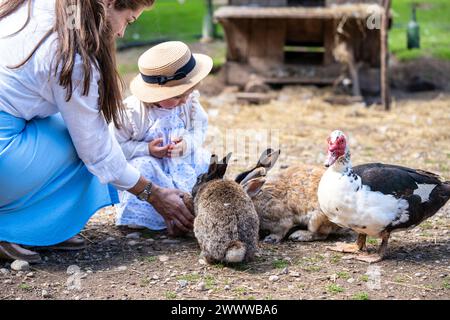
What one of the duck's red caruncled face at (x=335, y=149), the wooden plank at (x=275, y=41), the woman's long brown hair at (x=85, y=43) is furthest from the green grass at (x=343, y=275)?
the wooden plank at (x=275, y=41)

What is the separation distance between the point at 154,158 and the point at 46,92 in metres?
Answer: 1.03

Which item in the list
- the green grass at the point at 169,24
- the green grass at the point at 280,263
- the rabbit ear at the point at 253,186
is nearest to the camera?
the green grass at the point at 280,263

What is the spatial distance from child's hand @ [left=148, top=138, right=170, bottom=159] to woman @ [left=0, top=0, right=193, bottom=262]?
0.46 m

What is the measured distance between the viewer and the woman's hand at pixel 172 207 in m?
4.00

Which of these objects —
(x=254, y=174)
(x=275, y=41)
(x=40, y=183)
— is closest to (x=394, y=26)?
(x=275, y=41)

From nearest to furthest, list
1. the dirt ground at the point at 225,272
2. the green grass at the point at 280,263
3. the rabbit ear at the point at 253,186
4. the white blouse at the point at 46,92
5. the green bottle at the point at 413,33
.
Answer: the dirt ground at the point at 225,272 → the white blouse at the point at 46,92 → the green grass at the point at 280,263 → the rabbit ear at the point at 253,186 → the green bottle at the point at 413,33

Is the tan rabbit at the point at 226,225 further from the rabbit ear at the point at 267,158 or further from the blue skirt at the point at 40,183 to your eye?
the blue skirt at the point at 40,183

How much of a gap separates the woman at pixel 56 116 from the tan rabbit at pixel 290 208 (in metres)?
0.65

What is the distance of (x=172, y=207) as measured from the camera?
4062mm

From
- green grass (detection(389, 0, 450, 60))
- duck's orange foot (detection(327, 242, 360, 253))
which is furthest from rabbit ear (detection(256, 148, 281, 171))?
green grass (detection(389, 0, 450, 60))

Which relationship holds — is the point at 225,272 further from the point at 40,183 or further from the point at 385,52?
the point at 385,52

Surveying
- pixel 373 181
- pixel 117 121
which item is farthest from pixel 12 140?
pixel 373 181

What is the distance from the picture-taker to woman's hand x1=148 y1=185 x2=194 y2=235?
400 cm

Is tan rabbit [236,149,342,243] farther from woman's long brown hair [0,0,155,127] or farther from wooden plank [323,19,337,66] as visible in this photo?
wooden plank [323,19,337,66]
